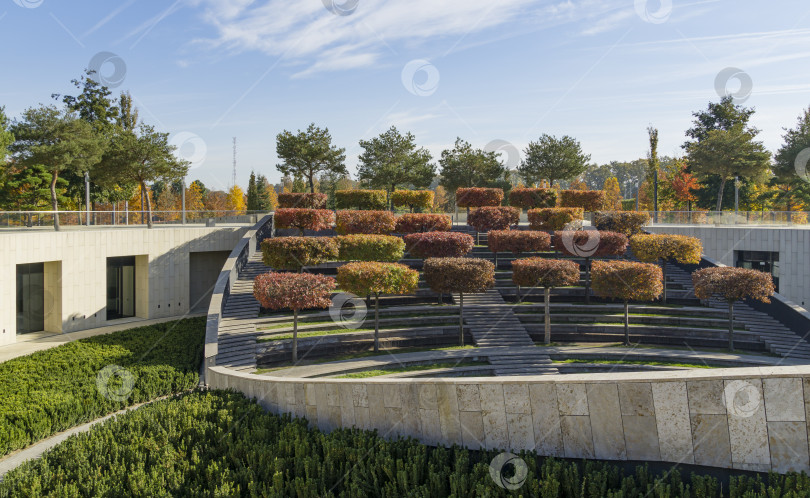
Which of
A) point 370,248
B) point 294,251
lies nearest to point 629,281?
point 370,248

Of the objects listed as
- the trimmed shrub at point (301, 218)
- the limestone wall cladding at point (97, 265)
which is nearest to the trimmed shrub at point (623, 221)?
the trimmed shrub at point (301, 218)

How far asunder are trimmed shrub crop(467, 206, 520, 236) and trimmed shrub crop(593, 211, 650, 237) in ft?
18.9

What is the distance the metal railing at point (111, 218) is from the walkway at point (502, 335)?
19.6m

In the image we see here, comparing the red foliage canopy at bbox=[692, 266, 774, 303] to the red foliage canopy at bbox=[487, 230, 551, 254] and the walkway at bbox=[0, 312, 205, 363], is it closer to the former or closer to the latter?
the red foliage canopy at bbox=[487, 230, 551, 254]

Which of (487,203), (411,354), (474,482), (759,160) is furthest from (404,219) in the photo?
(759,160)

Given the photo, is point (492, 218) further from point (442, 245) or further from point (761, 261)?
point (761, 261)

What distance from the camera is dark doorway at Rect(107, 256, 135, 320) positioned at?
29906 mm

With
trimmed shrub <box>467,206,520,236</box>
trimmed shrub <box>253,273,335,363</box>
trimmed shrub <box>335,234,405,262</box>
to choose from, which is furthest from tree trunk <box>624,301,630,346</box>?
trimmed shrub <box>467,206,520,236</box>

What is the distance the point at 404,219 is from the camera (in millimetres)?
34156

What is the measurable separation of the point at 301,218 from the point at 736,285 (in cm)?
2285

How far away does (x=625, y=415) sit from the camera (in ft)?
27.1

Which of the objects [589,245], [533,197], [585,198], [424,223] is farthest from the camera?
[533,197]

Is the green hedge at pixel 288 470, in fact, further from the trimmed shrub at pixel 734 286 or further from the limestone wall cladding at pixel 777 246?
the limestone wall cladding at pixel 777 246

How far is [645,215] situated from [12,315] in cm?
3638
